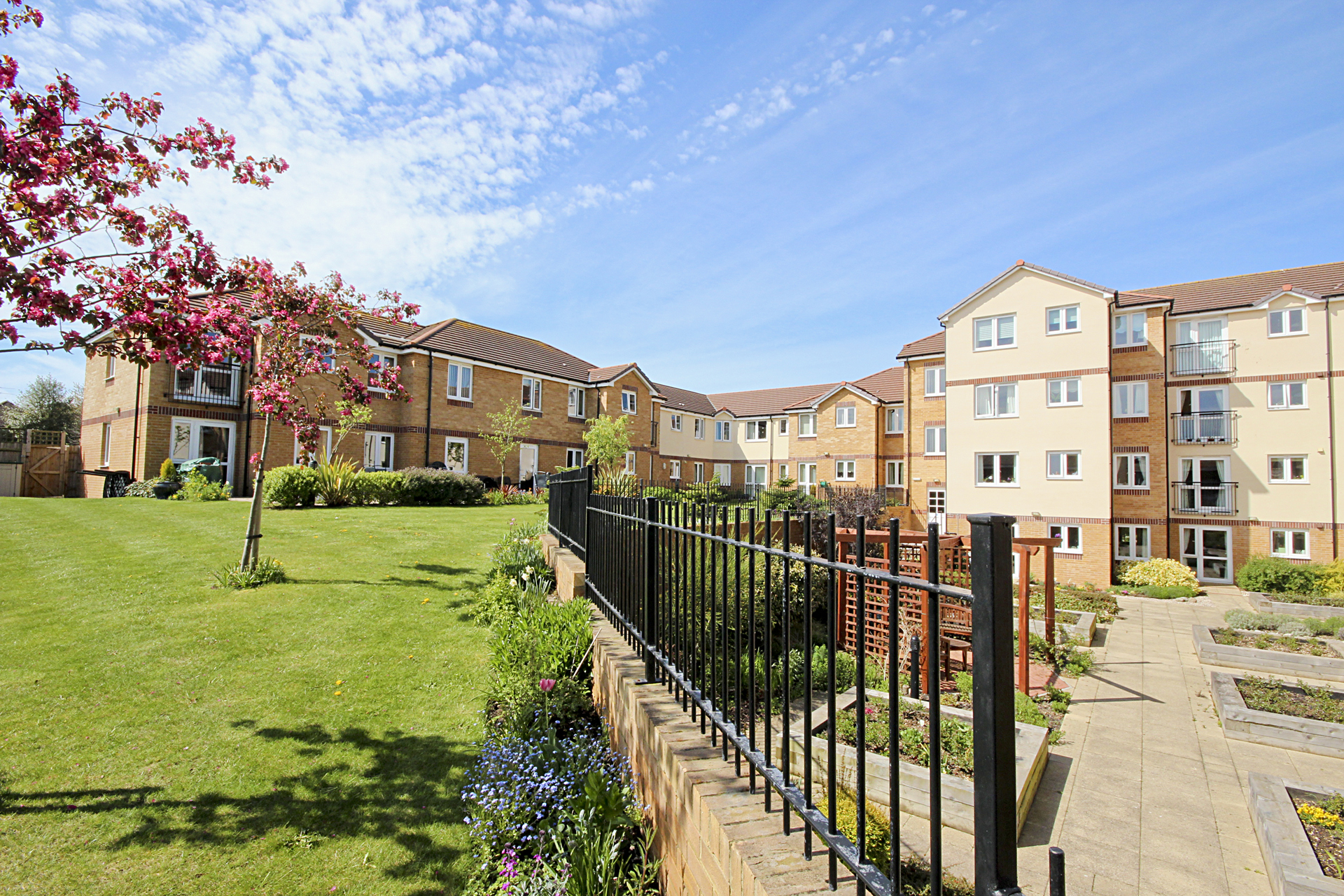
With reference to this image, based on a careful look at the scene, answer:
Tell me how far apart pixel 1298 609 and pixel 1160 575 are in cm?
476

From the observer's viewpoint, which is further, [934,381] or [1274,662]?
[934,381]

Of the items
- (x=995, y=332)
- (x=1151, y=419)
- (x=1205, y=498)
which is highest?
(x=995, y=332)

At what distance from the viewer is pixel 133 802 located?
4.03 metres

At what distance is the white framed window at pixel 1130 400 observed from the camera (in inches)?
916

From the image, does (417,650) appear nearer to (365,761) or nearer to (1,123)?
(365,761)

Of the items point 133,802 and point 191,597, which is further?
point 191,597

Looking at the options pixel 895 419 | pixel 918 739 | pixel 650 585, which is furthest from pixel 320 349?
pixel 895 419

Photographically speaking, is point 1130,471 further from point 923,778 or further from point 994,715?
point 994,715

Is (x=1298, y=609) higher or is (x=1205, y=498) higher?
(x=1205, y=498)

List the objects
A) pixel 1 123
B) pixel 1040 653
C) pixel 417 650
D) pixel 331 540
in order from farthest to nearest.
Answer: pixel 331 540 < pixel 1040 653 < pixel 417 650 < pixel 1 123

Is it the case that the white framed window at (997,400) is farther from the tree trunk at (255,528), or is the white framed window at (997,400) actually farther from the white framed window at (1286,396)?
the tree trunk at (255,528)

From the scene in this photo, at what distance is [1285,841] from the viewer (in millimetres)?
4441

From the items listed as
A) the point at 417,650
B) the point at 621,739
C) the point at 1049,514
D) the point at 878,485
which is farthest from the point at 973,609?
the point at 878,485

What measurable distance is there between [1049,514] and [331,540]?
23.1 m
